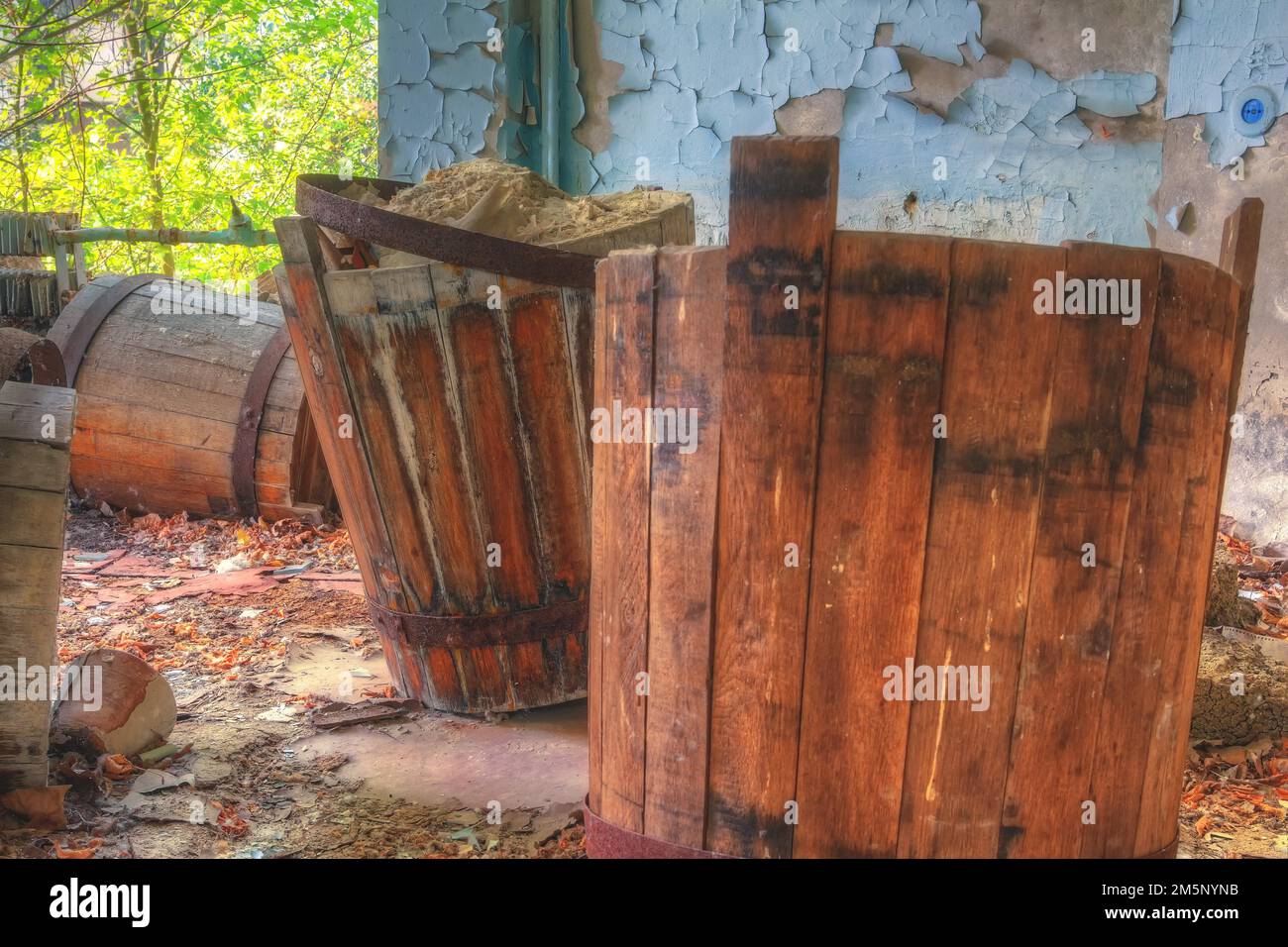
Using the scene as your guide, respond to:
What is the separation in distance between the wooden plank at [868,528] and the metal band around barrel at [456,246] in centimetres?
159

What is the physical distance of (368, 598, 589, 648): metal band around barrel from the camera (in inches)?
128

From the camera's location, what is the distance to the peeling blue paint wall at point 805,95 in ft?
16.5

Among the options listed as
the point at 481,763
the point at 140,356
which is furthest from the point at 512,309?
the point at 140,356

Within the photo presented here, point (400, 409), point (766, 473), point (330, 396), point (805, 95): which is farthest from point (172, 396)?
point (766, 473)

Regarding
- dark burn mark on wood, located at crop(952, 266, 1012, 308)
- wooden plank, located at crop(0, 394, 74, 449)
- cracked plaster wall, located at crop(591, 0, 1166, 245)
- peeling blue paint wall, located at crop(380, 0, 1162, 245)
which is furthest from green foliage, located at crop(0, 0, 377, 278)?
dark burn mark on wood, located at crop(952, 266, 1012, 308)

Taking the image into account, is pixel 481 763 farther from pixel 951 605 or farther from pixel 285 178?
pixel 285 178

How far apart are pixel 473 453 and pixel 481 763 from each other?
2.92ft

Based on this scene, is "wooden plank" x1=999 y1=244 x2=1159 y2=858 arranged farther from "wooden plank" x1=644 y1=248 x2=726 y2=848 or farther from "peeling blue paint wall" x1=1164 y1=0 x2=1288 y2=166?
"peeling blue paint wall" x1=1164 y1=0 x2=1288 y2=166

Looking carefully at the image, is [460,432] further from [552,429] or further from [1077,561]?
[1077,561]

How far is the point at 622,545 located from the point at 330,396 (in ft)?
5.61

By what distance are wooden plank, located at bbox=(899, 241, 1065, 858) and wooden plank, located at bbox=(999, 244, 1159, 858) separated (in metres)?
0.02

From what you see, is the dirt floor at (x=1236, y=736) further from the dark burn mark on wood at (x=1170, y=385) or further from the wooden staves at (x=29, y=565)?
the wooden staves at (x=29, y=565)

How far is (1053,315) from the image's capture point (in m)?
1.50
